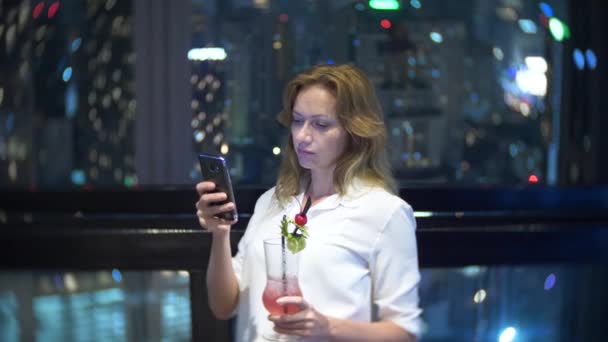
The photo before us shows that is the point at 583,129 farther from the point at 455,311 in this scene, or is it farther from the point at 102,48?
the point at 102,48

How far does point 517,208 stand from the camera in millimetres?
2498

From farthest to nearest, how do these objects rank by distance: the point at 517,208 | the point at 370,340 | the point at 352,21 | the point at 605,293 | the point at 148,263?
the point at 352,21 → the point at 517,208 → the point at 605,293 → the point at 148,263 → the point at 370,340

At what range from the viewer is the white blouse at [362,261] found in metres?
1.41

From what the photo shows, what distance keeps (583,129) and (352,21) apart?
51.2 inches

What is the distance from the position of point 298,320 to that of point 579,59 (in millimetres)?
2958

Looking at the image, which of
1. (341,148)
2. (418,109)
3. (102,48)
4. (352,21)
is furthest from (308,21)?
(341,148)

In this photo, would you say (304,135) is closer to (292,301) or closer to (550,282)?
(292,301)

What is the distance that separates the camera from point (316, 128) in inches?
56.4

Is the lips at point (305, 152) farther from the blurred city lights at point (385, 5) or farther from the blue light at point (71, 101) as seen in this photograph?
the blue light at point (71, 101)

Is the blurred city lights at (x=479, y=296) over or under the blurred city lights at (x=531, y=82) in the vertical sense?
under

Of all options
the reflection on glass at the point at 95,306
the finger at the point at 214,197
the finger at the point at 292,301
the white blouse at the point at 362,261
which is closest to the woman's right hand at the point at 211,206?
the finger at the point at 214,197

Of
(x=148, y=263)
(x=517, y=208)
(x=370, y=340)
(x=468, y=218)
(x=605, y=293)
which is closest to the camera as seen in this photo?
(x=370, y=340)

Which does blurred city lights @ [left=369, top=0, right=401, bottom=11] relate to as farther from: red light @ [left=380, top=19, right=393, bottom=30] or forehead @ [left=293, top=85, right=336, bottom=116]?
forehead @ [left=293, top=85, right=336, bottom=116]

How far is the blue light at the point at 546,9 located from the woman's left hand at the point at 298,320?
9.74 ft
